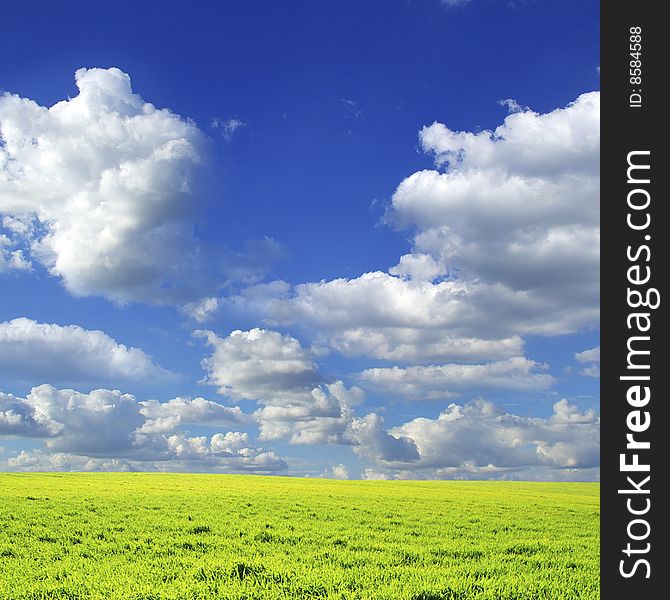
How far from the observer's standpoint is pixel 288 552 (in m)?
19.0

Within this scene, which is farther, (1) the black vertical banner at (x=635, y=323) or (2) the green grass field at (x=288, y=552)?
(2) the green grass field at (x=288, y=552)

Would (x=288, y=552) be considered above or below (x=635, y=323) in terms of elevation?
below

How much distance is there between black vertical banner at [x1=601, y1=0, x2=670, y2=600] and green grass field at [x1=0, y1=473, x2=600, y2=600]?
5069 millimetres

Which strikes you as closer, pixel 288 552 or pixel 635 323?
pixel 635 323

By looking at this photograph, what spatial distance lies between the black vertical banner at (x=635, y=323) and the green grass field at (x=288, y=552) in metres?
5.07

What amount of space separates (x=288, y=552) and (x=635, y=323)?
13258 mm

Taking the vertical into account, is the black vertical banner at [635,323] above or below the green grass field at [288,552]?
above

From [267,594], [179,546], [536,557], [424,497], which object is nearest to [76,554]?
[179,546]

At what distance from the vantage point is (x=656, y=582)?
31.0ft

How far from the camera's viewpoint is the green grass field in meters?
14.2

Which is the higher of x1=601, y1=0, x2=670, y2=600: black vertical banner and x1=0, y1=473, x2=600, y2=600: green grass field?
x1=601, y1=0, x2=670, y2=600: black vertical banner

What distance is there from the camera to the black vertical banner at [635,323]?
944 centimetres

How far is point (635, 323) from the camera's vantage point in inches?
379

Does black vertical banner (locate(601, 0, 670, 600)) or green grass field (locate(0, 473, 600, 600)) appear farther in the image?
green grass field (locate(0, 473, 600, 600))
